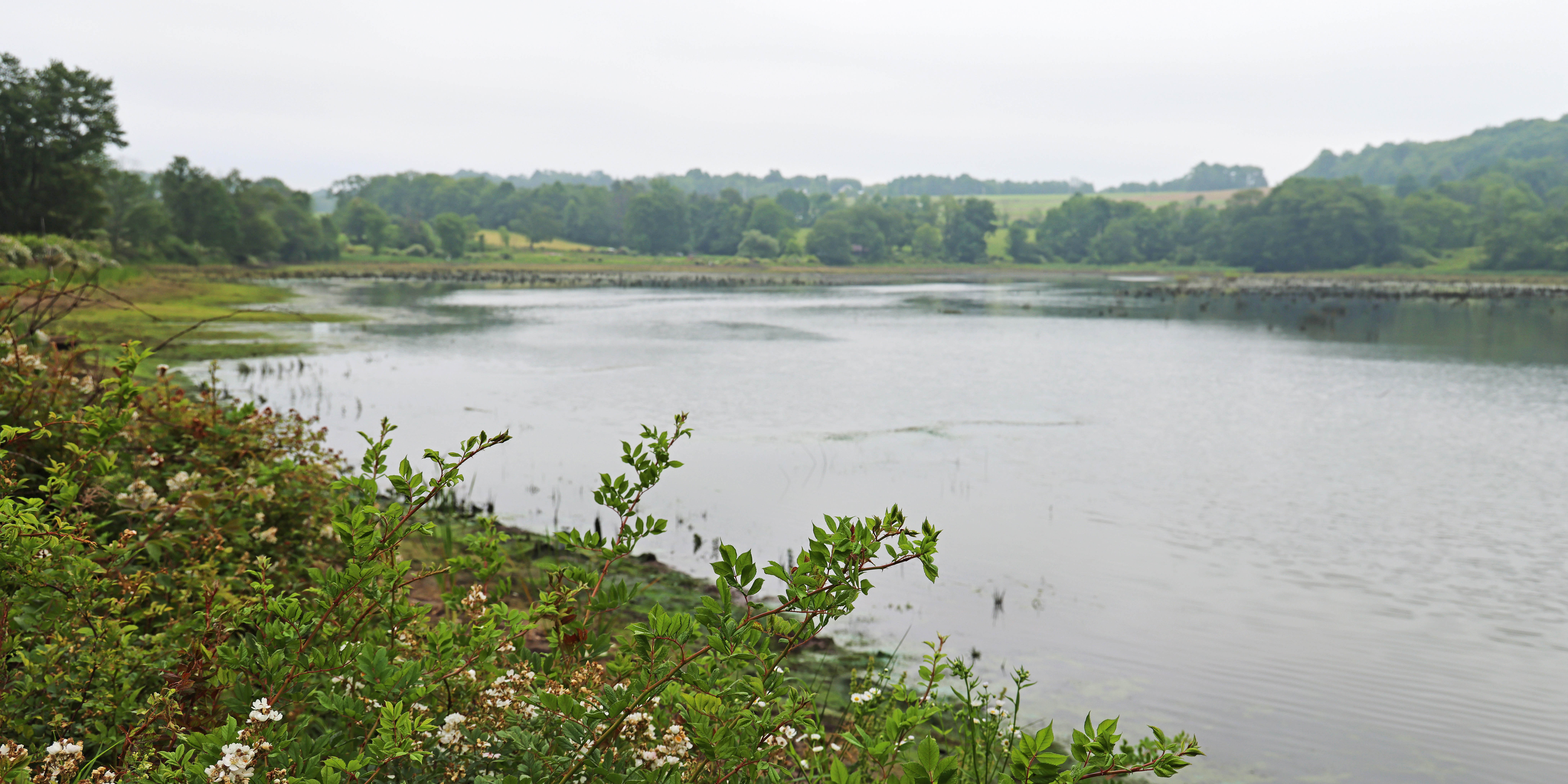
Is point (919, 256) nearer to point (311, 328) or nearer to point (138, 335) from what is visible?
point (311, 328)

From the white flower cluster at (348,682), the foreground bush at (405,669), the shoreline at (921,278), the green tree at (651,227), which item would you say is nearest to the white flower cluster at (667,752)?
the foreground bush at (405,669)

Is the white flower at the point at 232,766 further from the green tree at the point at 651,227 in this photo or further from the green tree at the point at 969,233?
the green tree at the point at 651,227

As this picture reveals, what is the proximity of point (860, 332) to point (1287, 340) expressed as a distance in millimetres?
21944

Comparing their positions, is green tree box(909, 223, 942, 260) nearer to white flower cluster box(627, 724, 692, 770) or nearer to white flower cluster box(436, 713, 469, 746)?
white flower cluster box(627, 724, 692, 770)

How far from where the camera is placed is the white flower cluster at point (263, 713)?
3.07 m

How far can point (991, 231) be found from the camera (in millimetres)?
193125

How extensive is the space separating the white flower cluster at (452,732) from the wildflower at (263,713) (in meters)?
0.61

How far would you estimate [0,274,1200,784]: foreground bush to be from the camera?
3.16 m

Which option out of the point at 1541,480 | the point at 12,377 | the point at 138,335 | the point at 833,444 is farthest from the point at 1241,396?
the point at 138,335

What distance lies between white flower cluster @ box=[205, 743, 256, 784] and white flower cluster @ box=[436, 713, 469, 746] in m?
0.74

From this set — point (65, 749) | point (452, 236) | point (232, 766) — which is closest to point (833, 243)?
point (452, 236)

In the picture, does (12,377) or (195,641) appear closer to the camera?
(195,641)

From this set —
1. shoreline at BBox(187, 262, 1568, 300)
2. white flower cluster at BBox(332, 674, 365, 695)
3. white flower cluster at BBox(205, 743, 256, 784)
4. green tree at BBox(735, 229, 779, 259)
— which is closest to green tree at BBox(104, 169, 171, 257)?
shoreline at BBox(187, 262, 1568, 300)

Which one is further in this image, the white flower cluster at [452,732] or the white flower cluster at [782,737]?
the white flower cluster at [782,737]
